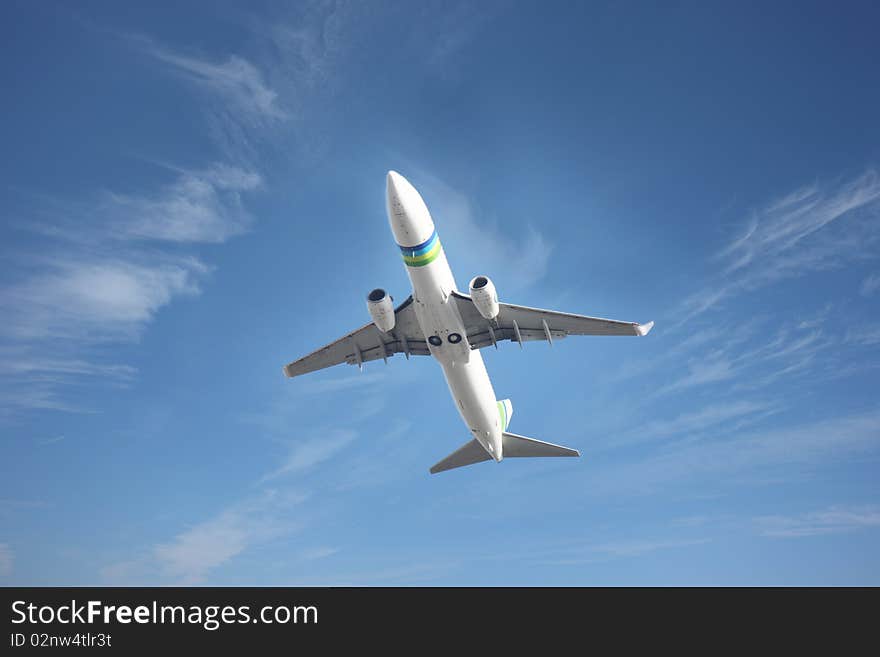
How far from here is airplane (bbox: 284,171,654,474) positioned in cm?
3145

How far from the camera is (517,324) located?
122 feet

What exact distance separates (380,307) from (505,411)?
13.9m

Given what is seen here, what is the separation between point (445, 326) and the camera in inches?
1341

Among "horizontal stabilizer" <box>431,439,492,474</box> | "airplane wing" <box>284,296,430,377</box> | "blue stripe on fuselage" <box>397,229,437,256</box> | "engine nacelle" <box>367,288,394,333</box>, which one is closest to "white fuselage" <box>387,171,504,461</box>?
"blue stripe on fuselage" <box>397,229,437,256</box>

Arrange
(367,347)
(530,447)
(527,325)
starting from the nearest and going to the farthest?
(527,325), (367,347), (530,447)

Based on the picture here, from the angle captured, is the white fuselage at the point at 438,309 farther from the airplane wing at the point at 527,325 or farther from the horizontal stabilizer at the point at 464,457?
the horizontal stabilizer at the point at 464,457

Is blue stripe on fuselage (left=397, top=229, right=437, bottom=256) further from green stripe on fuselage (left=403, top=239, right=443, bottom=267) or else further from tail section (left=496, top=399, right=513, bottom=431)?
tail section (left=496, top=399, right=513, bottom=431)

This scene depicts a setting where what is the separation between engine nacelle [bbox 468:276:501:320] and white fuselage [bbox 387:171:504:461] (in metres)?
1.72

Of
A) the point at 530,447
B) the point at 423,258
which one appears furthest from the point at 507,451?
the point at 423,258

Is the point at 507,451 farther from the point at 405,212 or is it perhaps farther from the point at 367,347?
the point at 405,212
